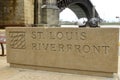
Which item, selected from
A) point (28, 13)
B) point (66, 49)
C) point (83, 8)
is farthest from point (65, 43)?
point (83, 8)

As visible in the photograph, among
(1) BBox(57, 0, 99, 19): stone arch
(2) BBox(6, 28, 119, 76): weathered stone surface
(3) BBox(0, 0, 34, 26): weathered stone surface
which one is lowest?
(2) BBox(6, 28, 119, 76): weathered stone surface

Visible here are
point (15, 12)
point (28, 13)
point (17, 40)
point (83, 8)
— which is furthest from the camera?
point (83, 8)

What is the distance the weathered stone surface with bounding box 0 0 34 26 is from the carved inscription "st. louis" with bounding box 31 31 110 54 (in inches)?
582

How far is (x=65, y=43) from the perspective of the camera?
618 cm

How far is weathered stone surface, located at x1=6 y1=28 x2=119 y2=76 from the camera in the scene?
573 centimetres

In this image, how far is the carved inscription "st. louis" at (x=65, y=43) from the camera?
5883 millimetres

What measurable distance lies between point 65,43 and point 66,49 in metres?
0.14

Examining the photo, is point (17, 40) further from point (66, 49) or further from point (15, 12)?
point (15, 12)

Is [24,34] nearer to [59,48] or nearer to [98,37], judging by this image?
[59,48]

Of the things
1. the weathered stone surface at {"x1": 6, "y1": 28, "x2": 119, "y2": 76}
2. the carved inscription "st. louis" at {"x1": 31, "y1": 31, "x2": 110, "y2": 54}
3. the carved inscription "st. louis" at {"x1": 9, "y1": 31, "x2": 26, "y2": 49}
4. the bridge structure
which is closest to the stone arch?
the bridge structure

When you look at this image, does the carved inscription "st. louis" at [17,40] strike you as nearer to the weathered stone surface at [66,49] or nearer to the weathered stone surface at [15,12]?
the weathered stone surface at [66,49]

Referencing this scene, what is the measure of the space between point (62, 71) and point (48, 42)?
747 mm

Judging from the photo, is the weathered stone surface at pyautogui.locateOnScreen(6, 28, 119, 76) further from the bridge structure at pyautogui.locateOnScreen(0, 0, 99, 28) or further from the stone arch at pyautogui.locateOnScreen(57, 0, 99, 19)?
the stone arch at pyautogui.locateOnScreen(57, 0, 99, 19)

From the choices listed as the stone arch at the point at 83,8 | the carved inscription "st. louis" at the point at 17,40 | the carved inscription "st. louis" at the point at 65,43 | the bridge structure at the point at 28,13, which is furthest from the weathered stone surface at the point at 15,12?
the stone arch at the point at 83,8
